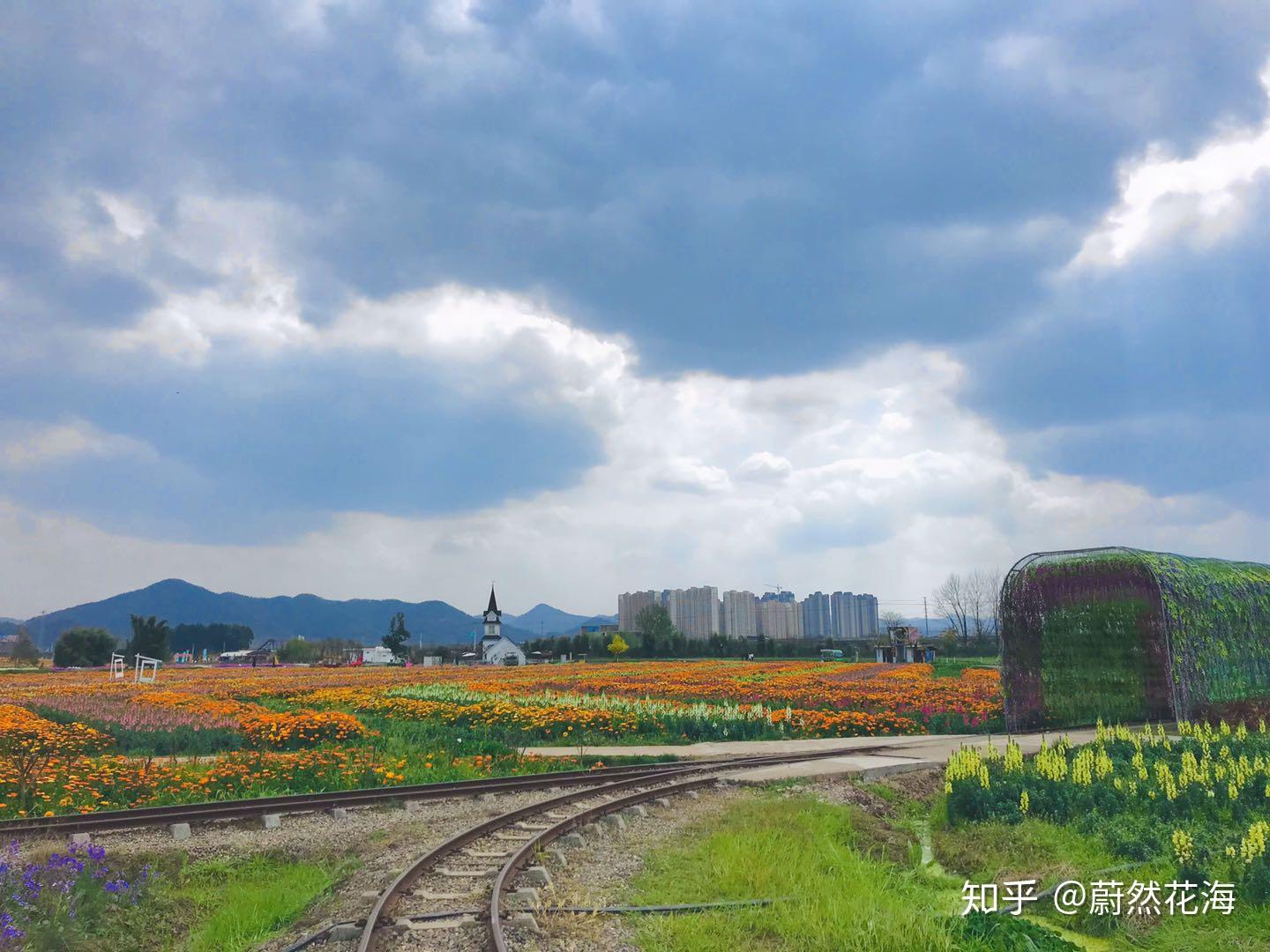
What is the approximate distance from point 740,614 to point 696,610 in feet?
36.4

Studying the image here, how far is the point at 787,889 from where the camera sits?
318 inches

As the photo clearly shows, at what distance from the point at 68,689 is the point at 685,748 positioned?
82.7ft

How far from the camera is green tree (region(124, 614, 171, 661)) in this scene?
242 feet

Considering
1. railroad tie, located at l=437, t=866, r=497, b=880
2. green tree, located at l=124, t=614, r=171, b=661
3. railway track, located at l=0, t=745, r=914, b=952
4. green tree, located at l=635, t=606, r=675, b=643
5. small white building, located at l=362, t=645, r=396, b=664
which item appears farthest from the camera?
small white building, located at l=362, t=645, r=396, b=664

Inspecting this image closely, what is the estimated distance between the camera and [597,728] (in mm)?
21422

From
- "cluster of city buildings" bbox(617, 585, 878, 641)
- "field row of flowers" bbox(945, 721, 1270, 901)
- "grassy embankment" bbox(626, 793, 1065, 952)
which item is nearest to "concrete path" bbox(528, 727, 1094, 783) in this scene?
"field row of flowers" bbox(945, 721, 1270, 901)

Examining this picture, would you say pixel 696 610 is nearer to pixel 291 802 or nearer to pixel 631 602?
pixel 631 602

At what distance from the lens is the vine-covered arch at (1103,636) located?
20500 mm

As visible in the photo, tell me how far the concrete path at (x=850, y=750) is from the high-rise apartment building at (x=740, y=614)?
14970 cm

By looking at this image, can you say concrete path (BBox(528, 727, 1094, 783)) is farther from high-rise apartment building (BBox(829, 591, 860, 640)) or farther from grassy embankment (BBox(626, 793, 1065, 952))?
high-rise apartment building (BBox(829, 591, 860, 640))

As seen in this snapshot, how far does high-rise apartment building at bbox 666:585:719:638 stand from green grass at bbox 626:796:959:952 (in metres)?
160

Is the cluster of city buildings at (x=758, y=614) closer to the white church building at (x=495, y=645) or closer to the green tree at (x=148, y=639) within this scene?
the white church building at (x=495, y=645)

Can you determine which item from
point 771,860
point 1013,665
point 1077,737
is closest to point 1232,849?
point 771,860

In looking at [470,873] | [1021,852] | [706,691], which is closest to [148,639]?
[706,691]
